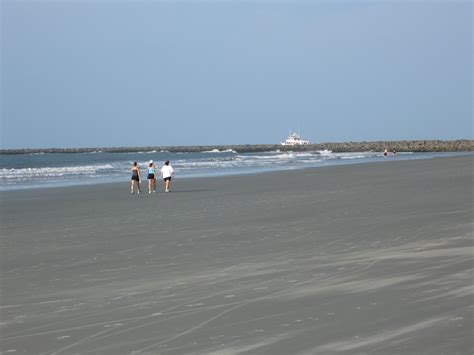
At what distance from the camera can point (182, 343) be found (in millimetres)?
5902

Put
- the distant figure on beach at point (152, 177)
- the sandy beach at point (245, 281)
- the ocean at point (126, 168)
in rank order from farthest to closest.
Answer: the ocean at point (126, 168) < the distant figure on beach at point (152, 177) < the sandy beach at point (245, 281)

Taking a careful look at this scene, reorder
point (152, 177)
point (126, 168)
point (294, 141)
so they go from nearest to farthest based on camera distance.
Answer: point (152, 177) → point (126, 168) → point (294, 141)

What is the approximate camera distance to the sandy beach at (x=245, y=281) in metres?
5.96

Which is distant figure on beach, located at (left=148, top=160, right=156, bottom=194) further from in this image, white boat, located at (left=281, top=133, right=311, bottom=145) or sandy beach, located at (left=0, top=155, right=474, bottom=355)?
white boat, located at (left=281, top=133, right=311, bottom=145)

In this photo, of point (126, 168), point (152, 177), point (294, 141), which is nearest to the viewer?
point (152, 177)

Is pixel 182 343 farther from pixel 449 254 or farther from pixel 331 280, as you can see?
pixel 449 254

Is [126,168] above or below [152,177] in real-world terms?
below

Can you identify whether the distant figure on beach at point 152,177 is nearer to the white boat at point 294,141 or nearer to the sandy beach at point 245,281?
the sandy beach at point 245,281

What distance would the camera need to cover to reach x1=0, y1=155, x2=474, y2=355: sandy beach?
19.5 feet

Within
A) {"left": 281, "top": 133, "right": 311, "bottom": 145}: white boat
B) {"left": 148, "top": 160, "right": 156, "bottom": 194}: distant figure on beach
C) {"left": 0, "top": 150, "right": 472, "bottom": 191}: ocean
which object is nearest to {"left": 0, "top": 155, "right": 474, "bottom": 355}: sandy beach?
{"left": 148, "top": 160, "right": 156, "bottom": 194}: distant figure on beach

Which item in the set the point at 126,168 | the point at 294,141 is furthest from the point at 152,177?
the point at 294,141

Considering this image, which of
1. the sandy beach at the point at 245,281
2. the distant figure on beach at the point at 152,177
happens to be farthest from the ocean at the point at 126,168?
the sandy beach at the point at 245,281

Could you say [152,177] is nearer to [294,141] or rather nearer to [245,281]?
[245,281]

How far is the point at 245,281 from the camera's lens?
8641 millimetres
